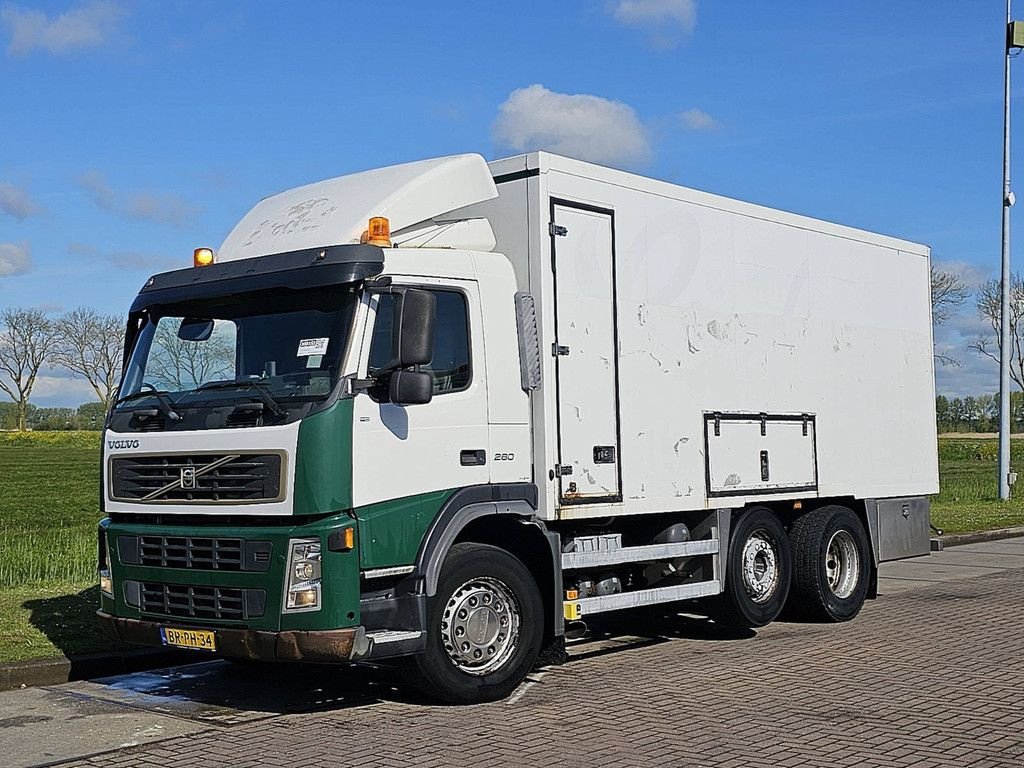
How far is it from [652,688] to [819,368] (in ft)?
14.1

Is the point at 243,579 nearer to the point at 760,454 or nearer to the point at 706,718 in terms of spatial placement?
the point at 706,718

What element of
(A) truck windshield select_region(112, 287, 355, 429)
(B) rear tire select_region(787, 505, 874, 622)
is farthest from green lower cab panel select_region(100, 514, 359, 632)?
(B) rear tire select_region(787, 505, 874, 622)

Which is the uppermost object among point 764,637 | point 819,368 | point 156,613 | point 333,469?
point 819,368

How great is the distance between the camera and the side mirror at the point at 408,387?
786 cm

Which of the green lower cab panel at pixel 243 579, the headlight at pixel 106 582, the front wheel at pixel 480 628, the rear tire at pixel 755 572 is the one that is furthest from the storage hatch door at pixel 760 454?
the headlight at pixel 106 582

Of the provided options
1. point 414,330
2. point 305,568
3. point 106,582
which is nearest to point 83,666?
point 106,582

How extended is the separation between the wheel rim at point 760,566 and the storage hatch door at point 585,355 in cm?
212

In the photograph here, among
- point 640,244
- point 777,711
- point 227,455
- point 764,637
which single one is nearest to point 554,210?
point 640,244

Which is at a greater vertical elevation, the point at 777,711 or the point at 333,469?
the point at 333,469

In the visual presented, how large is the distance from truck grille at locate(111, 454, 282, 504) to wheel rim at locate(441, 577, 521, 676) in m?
1.49

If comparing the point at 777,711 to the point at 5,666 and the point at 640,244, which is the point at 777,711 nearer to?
the point at 640,244

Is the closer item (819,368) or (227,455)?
(227,455)

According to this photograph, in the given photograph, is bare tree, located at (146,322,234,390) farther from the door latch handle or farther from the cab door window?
the door latch handle

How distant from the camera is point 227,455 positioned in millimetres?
7898
